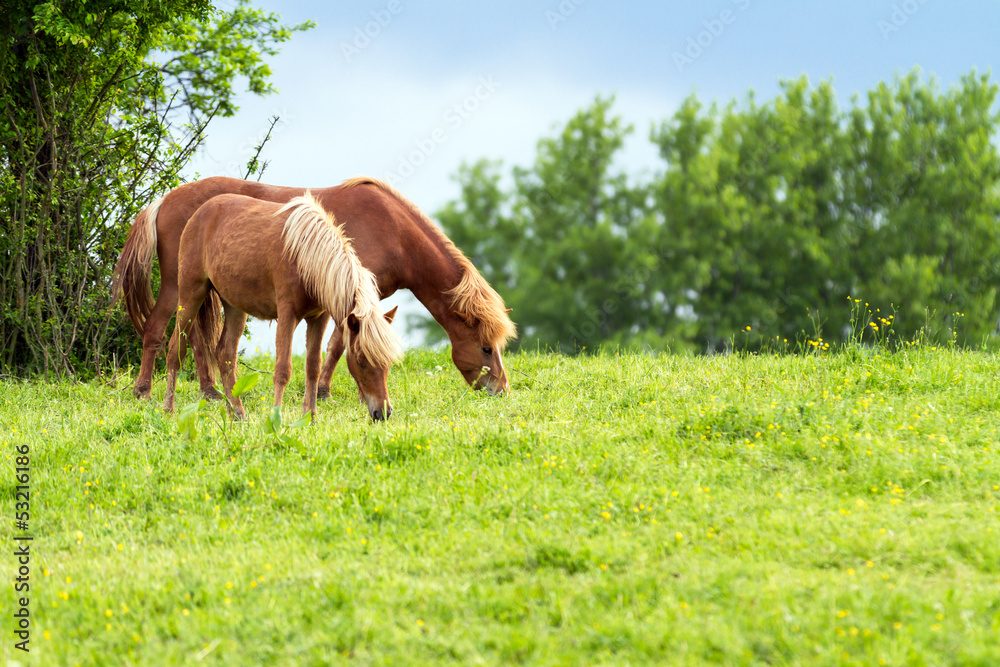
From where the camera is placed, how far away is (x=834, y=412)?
6.92 m

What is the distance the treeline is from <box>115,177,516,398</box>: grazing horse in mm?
19684

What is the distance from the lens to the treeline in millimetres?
30062

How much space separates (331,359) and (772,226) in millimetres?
25408

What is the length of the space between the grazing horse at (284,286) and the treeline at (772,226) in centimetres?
2092

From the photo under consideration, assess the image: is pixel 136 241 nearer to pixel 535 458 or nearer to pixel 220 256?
pixel 220 256

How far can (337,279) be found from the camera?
7.44 metres

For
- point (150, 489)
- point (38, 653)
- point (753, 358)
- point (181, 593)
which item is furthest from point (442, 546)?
point (753, 358)

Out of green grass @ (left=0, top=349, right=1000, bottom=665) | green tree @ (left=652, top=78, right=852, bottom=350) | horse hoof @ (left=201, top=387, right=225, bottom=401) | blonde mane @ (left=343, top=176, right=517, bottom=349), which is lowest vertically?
green grass @ (left=0, top=349, right=1000, bottom=665)

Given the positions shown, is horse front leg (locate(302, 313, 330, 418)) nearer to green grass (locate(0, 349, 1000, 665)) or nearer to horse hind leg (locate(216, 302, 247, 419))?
Result: green grass (locate(0, 349, 1000, 665))

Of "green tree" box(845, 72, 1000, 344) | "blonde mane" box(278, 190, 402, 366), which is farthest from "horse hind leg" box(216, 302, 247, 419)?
"green tree" box(845, 72, 1000, 344)

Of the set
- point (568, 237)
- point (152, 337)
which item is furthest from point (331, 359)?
point (568, 237)

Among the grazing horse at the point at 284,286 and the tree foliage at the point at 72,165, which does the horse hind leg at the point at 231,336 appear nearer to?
the grazing horse at the point at 284,286

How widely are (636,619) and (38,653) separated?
295cm

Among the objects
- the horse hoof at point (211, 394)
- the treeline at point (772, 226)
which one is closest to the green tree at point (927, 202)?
the treeline at point (772, 226)
